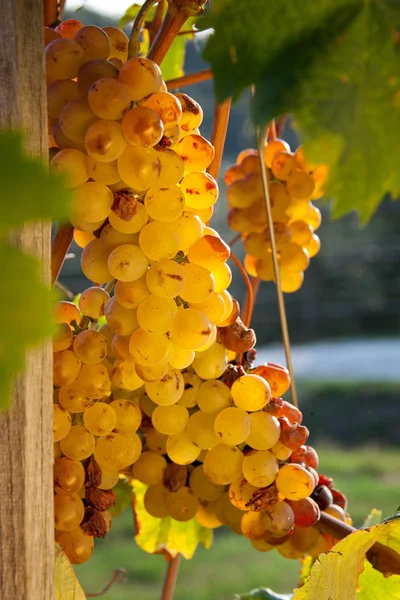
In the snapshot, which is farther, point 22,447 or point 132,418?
point 132,418

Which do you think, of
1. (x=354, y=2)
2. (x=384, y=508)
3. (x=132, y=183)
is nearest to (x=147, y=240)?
(x=132, y=183)

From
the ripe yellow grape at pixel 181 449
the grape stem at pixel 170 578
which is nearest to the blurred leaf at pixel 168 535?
the grape stem at pixel 170 578

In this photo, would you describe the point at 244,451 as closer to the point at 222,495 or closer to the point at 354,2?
the point at 222,495

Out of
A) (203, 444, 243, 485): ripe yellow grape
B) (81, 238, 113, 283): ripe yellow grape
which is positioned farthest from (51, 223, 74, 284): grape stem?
(203, 444, 243, 485): ripe yellow grape

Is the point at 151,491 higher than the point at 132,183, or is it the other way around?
the point at 132,183

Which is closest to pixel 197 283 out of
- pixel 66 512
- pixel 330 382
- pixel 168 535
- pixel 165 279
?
pixel 165 279

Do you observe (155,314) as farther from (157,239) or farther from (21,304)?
(21,304)

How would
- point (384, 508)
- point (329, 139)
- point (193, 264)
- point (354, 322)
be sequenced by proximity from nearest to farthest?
point (329, 139), point (193, 264), point (384, 508), point (354, 322)

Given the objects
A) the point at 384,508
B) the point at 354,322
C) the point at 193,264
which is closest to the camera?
the point at 193,264

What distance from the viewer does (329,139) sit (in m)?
0.21

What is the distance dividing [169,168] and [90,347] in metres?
0.09

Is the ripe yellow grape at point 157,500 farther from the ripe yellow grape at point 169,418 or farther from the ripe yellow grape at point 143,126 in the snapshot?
the ripe yellow grape at point 143,126

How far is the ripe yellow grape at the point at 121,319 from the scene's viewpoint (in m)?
0.32

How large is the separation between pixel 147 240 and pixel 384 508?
325 cm
